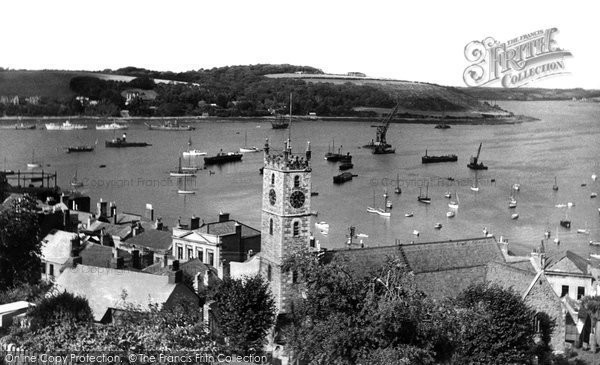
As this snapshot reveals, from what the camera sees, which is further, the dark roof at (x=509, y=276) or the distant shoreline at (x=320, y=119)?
the distant shoreline at (x=320, y=119)

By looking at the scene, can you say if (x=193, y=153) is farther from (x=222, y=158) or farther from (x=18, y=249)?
(x=18, y=249)

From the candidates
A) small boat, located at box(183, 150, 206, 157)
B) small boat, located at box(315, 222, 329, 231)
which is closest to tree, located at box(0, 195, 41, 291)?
small boat, located at box(315, 222, 329, 231)

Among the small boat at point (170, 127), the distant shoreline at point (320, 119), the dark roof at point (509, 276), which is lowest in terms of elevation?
the small boat at point (170, 127)

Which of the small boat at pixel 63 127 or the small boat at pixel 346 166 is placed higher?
the small boat at pixel 63 127

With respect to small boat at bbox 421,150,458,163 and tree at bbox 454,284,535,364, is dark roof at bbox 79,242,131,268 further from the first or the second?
small boat at bbox 421,150,458,163

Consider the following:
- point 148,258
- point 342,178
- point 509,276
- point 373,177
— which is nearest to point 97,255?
point 148,258

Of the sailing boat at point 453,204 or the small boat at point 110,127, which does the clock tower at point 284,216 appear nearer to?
the sailing boat at point 453,204

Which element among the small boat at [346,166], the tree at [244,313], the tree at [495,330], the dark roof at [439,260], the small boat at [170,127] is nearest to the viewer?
the tree at [495,330]

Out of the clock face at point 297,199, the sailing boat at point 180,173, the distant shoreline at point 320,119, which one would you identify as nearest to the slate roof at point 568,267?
the clock face at point 297,199
